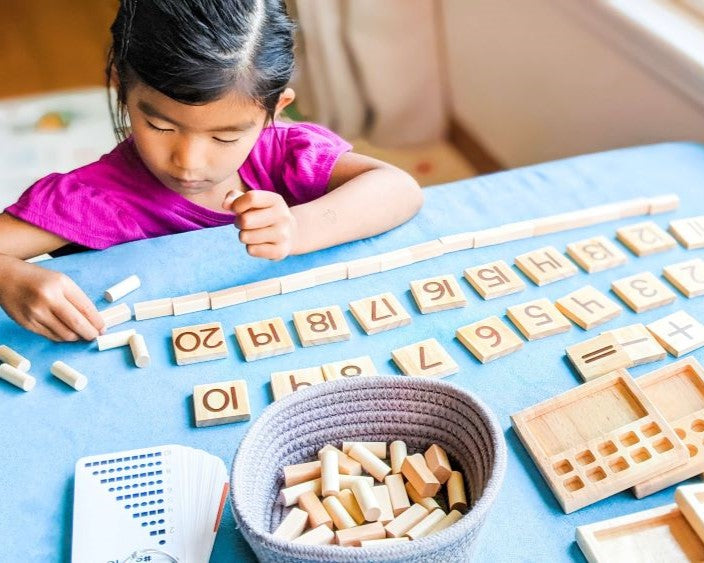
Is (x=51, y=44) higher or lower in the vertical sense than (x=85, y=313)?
lower

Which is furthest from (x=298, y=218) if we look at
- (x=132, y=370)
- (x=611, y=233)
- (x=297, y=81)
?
(x=297, y=81)

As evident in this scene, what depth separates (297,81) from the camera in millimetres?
2320

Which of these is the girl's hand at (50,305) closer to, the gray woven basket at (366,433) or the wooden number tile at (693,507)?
the gray woven basket at (366,433)

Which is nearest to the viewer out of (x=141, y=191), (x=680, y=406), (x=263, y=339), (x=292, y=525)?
(x=292, y=525)

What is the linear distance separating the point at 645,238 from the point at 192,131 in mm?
558

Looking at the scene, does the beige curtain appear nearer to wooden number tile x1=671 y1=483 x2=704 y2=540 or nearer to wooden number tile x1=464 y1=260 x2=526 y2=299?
wooden number tile x1=464 y1=260 x2=526 y2=299

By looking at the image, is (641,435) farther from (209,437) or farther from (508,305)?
(209,437)

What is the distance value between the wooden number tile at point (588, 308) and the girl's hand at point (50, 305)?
502 millimetres

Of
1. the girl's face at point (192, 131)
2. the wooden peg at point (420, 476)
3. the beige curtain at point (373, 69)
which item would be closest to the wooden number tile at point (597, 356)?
the wooden peg at point (420, 476)

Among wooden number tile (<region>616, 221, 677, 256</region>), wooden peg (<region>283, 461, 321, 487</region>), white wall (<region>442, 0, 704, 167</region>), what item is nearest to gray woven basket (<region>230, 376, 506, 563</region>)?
wooden peg (<region>283, 461, 321, 487</region>)

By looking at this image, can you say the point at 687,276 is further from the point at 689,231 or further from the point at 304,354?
the point at 304,354

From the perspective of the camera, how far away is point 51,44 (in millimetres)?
2957

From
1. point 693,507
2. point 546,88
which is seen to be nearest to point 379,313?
point 693,507

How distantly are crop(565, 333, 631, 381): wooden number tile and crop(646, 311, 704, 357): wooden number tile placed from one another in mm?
53
